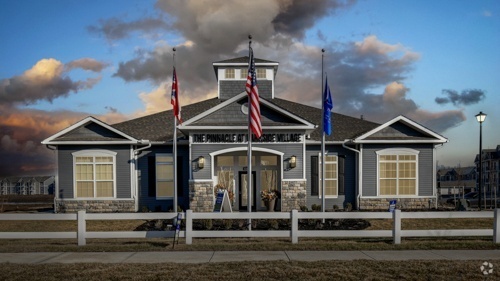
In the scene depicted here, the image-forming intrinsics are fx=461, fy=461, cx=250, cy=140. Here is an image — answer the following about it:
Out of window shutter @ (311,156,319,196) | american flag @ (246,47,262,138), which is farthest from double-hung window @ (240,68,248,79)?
american flag @ (246,47,262,138)

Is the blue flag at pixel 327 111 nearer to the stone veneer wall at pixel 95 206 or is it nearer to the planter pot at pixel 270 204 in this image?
the planter pot at pixel 270 204

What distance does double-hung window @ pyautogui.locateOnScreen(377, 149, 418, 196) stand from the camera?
83.3 feet

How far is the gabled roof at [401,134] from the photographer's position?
24984 millimetres

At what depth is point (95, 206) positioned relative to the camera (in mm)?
24906

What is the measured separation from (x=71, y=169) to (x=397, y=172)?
1783 centimetres

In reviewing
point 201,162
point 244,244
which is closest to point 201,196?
point 201,162

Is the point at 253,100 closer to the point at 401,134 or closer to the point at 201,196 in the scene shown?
the point at 201,196

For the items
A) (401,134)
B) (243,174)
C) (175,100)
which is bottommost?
(243,174)

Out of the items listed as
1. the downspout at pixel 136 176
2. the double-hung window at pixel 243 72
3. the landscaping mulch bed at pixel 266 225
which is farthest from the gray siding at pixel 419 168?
the downspout at pixel 136 176

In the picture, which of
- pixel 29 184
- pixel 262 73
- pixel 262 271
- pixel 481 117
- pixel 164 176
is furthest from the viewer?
pixel 29 184

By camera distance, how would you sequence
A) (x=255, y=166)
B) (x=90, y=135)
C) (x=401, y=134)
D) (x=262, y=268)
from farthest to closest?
(x=401, y=134)
(x=90, y=135)
(x=255, y=166)
(x=262, y=268)

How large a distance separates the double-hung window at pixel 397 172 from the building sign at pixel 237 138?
5.34 metres

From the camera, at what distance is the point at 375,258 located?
11.5m

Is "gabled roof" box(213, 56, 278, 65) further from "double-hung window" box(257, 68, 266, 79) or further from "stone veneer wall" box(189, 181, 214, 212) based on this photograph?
"stone veneer wall" box(189, 181, 214, 212)
